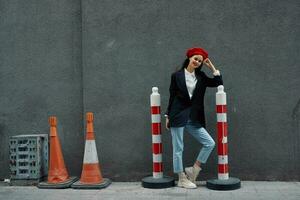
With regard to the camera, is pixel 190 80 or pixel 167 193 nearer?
pixel 167 193

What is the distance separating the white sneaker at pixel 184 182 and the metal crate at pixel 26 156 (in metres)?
2.13

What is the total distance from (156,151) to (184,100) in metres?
0.86

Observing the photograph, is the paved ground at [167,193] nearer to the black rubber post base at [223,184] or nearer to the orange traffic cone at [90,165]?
the black rubber post base at [223,184]

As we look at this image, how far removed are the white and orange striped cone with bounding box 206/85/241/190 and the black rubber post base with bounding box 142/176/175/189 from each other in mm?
524

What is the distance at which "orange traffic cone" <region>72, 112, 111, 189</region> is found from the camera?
6.70m

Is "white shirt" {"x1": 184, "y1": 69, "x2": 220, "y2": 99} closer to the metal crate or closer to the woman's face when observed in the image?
the woman's face

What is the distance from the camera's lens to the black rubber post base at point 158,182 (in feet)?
21.4

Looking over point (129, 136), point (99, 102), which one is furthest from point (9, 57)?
point (129, 136)

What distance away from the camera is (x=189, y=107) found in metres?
6.41

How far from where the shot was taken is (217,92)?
6484 mm

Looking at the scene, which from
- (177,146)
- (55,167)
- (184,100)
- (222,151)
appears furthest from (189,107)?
(55,167)

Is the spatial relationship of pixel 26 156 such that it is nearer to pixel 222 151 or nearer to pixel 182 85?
pixel 182 85

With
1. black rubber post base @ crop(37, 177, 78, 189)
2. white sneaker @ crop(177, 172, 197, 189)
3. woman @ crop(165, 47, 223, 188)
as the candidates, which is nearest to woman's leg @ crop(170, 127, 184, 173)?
woman @ crop(165, 47, 223, 188)

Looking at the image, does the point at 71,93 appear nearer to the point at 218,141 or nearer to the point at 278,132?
the point at 218,141
